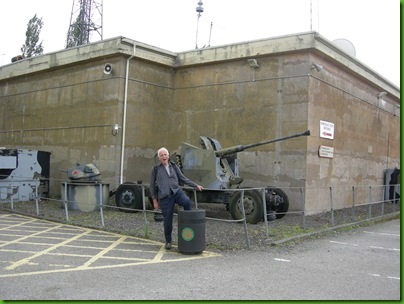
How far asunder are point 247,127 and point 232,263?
26.2ft

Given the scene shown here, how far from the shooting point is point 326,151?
14.1 meters

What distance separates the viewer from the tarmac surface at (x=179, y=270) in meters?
5.15

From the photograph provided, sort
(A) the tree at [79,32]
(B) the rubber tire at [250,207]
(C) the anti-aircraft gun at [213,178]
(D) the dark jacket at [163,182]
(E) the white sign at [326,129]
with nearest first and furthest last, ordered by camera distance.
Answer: (D) the dark jacket at [163,182]
(B) the rubber tire at [250,207]
(C) the anti-aircraft gun at [213,178]
(E) the white sign at [326,129]
(A) the tree at [79,32]

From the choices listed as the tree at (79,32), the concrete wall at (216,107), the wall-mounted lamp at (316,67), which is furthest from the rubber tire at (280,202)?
the tree at (79,32)

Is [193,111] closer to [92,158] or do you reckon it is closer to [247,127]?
[247,127]

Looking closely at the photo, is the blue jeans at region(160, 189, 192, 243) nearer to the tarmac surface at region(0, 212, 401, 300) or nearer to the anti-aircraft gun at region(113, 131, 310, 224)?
the tarmac surface at region(0, 212, 401, 300)

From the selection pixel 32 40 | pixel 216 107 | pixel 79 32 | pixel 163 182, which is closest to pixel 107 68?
pixel 216 107

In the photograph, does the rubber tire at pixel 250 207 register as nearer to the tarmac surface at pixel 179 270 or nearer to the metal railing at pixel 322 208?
the metal railing at pixel 322 208

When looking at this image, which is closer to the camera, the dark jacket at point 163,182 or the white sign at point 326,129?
the dark jacket at point 163,182

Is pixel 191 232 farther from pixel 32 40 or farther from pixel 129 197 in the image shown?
pixel 32 40

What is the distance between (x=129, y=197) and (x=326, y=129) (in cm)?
666

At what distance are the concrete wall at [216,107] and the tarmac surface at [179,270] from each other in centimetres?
499

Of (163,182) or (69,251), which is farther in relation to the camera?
(163,182)

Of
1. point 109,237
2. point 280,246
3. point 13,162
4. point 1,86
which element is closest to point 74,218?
point 109,237
